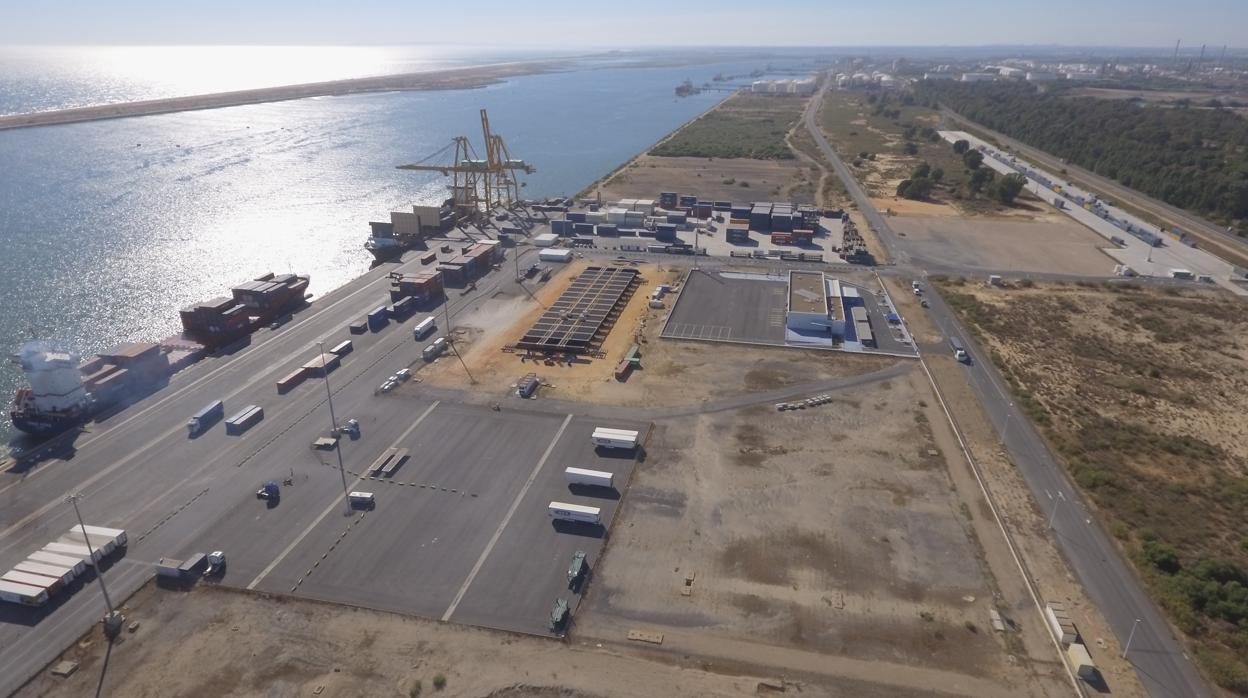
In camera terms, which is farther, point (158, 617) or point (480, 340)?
point (480, 340)

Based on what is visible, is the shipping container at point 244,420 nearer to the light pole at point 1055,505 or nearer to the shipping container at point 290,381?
the shipping container at point 290,381

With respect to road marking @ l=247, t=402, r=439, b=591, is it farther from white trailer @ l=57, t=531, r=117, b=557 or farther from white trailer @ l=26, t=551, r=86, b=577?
white trailer @ l=26, t=551, r=86, b=577

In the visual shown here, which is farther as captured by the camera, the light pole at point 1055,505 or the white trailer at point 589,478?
the white trailer at point 589,478

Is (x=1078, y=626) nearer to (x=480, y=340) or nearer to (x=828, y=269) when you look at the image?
(x=480, y=340)

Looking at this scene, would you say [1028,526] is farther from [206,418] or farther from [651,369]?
[206,418]

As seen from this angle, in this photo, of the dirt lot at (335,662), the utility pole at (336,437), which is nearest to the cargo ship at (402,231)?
the utility pole at (336,437)

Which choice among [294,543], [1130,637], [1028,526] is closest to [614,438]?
[294,543]

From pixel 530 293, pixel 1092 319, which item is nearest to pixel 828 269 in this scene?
pixel 1092 319
